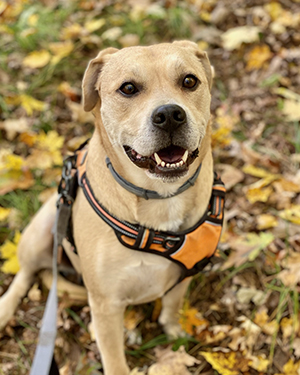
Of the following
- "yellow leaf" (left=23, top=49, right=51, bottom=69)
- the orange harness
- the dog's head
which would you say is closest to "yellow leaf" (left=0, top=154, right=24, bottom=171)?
"yellow leaf" (left=23, top=49, right=51, bottom=69)

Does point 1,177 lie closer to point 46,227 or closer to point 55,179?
point 55,179

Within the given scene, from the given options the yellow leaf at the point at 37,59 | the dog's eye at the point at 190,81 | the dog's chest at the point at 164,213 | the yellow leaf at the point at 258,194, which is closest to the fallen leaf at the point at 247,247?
the yellow leaf at the point at 258,194

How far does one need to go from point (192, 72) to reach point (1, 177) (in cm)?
250

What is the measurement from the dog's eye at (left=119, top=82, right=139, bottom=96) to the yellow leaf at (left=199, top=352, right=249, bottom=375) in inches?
69.3

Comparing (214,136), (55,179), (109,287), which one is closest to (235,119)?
(214,136)

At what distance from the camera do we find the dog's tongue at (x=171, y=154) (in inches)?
77.9

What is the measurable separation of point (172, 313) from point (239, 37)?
338 cm

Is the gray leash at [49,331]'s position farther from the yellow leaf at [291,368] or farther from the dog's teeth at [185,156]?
the yellow leaf at [291,368]

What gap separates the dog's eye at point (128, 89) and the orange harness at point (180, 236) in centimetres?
56

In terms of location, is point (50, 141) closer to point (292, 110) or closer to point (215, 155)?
point (215, 155)

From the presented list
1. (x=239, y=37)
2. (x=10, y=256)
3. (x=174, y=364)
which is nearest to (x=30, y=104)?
(x=10, y=256)

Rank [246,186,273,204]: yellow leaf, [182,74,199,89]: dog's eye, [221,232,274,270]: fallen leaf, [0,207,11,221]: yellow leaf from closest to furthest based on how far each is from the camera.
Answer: [182,74,199,89]: dog's eye → [221,232,274,270]: fallen leaf → [246,186,273,204]: yellow leaf → [0,207,11,221]: yellow leaf

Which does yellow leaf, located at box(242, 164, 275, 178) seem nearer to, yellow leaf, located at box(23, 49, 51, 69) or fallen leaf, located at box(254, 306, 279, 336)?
fallen leaf, located at box(254, 306, 279, 336)

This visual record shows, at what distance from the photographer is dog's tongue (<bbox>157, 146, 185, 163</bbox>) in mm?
1979
